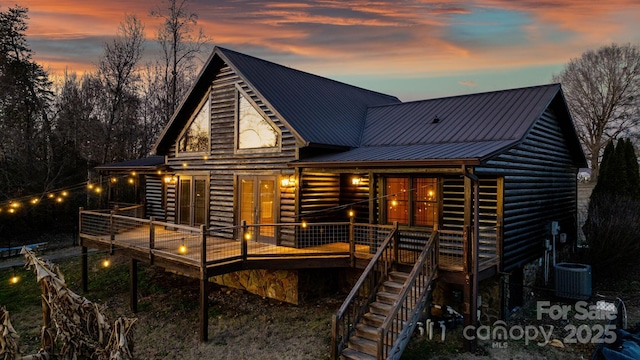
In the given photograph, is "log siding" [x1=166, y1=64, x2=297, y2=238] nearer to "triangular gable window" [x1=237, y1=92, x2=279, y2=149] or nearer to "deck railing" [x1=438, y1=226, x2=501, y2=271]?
"triangular gable window" [x1=237, y1=92, x2=279, y2=149]

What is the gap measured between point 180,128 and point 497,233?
1280 cm

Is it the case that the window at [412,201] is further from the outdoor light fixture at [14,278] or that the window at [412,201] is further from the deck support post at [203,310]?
the outdoor light fixture at [14,278]

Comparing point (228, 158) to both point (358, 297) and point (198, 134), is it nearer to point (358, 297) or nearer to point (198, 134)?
point (198, 134)

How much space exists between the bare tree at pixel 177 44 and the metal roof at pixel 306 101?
14.7 m

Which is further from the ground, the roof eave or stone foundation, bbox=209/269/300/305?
the roof eave

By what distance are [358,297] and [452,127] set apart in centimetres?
706

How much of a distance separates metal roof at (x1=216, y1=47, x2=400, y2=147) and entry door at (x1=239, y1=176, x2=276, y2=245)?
223 cm

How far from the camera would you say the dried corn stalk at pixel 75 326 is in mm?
5891

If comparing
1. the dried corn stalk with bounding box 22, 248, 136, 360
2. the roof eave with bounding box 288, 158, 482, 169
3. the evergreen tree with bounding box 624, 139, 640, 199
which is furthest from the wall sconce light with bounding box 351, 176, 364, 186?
the evergreen tree with bounding box 624, 139, 640, 199

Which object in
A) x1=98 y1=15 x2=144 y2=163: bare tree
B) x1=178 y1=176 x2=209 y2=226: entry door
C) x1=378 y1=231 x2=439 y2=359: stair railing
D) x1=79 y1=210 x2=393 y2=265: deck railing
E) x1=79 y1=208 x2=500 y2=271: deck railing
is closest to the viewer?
x1=378 y1=231 x2=439 y2=359: stair railing

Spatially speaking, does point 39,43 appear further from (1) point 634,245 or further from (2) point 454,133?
→ (1) point 634,245

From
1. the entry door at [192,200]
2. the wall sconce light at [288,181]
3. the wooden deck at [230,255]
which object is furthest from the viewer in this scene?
the entry door at [192,200]

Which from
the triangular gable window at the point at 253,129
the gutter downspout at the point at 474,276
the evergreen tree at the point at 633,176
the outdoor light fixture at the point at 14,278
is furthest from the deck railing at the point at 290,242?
the evergreen tree at the point at 633,176

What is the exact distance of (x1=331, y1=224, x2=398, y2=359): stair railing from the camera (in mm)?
8250
